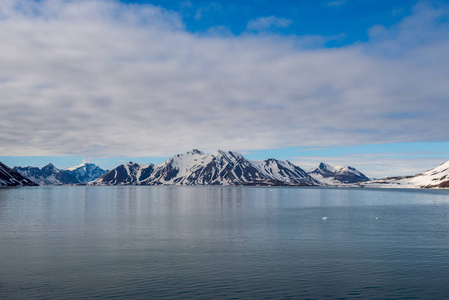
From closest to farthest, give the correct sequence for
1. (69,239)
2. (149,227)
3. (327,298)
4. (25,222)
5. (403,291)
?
(327,298)
(403,291)
(69,239)
(149,227)
(25,222)

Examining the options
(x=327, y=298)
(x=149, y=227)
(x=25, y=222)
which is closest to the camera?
(x=327, y=298)

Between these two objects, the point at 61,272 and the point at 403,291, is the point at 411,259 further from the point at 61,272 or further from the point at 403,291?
the point at 61,272

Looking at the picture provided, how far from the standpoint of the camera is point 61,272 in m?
37.0

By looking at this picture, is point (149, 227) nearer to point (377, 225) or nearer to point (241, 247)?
point (241, 247)

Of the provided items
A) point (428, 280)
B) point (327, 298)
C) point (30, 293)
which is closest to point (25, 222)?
point (30, 293)

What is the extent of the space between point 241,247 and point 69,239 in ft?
89.3

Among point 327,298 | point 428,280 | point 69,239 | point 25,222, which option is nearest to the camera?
point 327,298

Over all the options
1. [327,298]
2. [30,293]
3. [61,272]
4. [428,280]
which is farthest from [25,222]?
[428,280]

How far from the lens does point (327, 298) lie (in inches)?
1167

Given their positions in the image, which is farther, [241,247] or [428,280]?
[241,247]

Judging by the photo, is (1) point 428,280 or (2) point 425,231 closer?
(1) point 428,280

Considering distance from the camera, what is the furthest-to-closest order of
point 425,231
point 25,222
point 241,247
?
point 25,222, point 425,231, point 241,247

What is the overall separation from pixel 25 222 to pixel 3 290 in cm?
5313

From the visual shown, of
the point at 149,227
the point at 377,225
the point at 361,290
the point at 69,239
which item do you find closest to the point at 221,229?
the point at 149,227
